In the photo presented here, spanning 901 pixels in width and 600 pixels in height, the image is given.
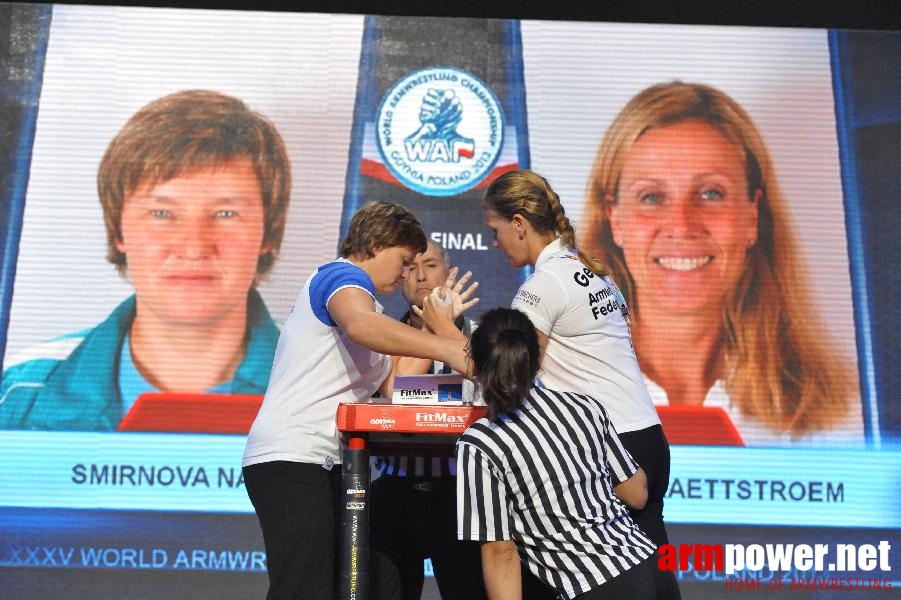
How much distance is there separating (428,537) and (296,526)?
20.3 inches

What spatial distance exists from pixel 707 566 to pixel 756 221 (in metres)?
1.65

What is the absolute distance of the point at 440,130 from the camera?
5.02 metres

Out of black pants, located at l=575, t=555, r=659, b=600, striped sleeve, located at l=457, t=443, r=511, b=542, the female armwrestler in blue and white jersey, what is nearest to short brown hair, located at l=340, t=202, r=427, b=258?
the female armwrestler in blue and white jersey

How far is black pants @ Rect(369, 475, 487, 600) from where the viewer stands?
271 cm

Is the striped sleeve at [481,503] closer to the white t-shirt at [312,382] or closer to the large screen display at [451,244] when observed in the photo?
the white t-shirt at [312,382]

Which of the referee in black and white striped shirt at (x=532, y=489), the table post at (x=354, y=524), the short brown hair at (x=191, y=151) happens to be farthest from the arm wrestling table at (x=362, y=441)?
the short brown hair at (x=191, y=151)

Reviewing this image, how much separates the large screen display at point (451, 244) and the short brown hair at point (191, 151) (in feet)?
0.08

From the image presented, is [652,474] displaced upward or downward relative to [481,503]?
upward

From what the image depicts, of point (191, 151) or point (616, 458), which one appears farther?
point (191, 151)

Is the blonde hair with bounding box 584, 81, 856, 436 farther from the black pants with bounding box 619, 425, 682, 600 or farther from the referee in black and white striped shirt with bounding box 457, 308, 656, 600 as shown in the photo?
the referee in black and white striped shirt with bounding box 457, 308, 656, 600

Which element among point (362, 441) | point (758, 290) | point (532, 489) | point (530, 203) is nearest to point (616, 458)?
point (532, 489)

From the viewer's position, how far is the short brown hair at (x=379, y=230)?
2510 mm

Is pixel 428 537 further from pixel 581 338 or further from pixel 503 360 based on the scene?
pixel 503 360

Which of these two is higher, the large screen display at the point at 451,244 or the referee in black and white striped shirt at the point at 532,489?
the large screen display at the point at 451,244
